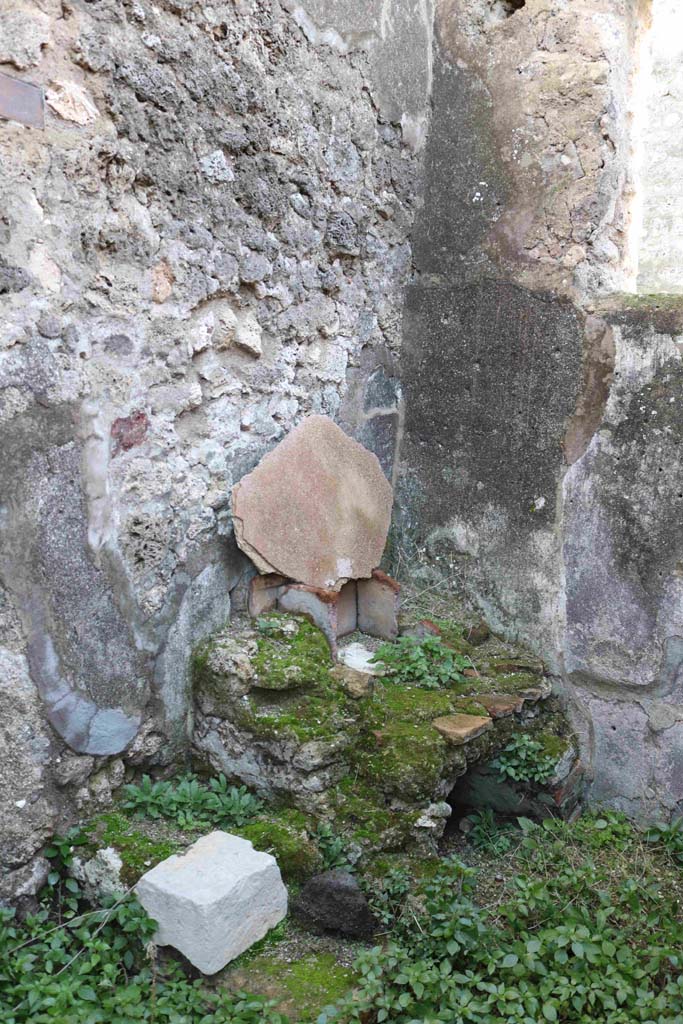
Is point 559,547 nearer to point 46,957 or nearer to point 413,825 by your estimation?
point 413,825

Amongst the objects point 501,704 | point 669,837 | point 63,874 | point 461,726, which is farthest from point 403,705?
point 63,874

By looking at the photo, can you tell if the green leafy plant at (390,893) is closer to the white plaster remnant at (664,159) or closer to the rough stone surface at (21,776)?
the rough stone surface at (21,776)

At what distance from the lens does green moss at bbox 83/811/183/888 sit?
7.72 feet

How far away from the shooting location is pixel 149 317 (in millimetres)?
2557

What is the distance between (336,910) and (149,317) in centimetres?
175

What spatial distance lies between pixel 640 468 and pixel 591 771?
112 cm

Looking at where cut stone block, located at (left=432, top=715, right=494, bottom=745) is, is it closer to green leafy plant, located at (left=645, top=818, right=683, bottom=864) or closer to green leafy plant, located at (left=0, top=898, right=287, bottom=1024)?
green leafy plant, located at (left=645, top=818, right=683, bottom=864)

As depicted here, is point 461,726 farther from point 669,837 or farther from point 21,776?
point 21,776

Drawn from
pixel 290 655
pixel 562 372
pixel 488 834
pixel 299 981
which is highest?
pixel 562 372

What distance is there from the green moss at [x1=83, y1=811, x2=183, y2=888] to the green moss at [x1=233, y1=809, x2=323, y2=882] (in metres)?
0.22

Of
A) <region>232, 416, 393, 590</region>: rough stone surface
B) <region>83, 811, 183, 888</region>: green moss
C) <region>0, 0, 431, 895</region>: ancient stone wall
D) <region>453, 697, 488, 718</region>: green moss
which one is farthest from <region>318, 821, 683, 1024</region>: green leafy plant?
<region>232, 416, 393, 590</region>: rough stone surface

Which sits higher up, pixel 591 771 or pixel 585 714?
pixel 585 714

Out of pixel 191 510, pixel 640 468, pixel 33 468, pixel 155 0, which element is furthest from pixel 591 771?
pixel 155 0

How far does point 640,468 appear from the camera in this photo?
118 inches
